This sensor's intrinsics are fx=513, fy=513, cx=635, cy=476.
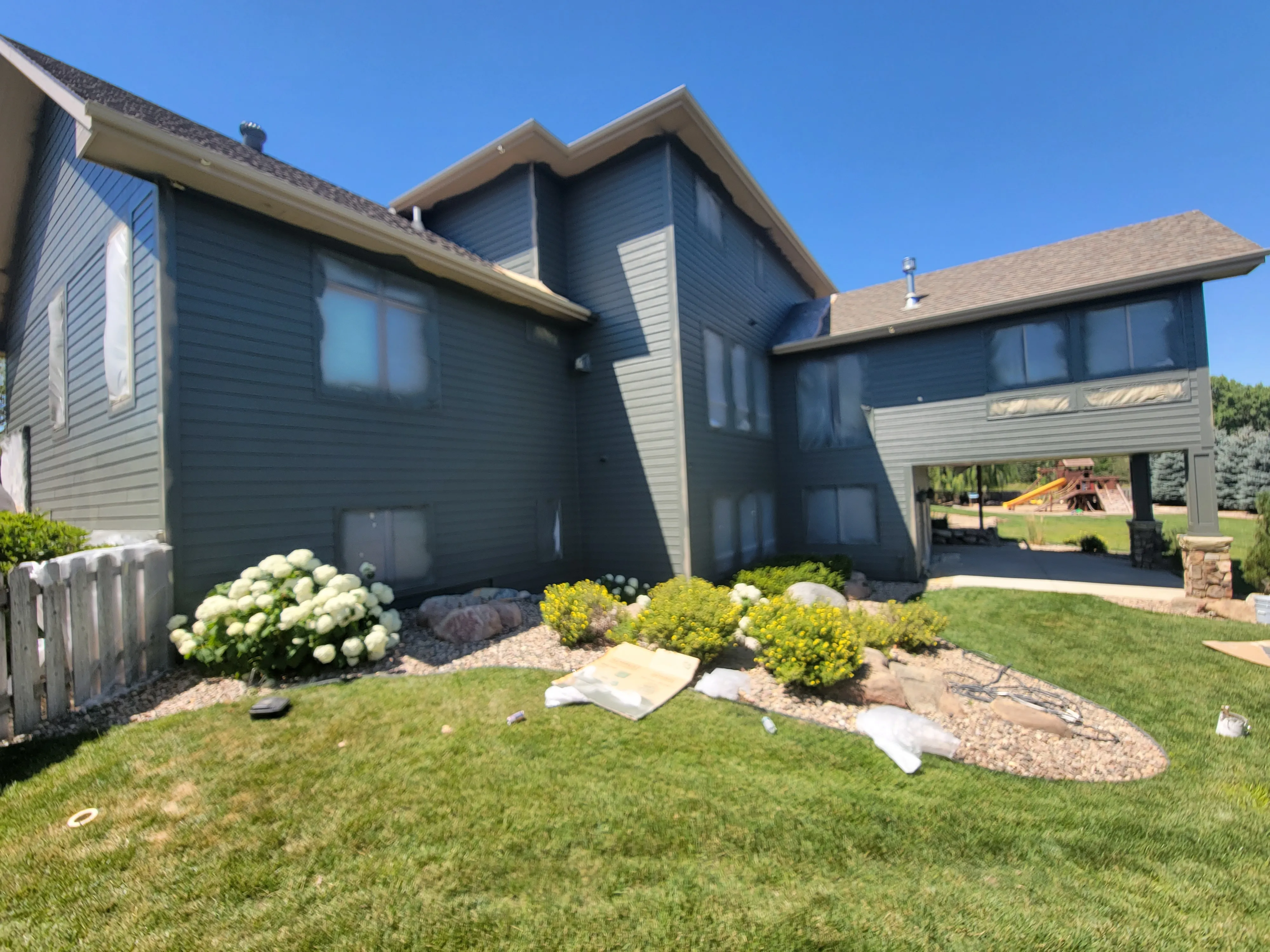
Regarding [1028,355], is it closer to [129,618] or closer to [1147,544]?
[1147,544]

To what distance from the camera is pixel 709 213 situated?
10484 mm

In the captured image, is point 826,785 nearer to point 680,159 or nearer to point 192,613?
point 192,613

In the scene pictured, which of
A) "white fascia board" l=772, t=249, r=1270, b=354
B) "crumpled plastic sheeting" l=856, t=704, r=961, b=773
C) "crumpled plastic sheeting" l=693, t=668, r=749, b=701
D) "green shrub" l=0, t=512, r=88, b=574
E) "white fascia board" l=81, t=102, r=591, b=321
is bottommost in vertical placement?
"crumpled plastic sheeting" l=856, t=704, r=961, b=773

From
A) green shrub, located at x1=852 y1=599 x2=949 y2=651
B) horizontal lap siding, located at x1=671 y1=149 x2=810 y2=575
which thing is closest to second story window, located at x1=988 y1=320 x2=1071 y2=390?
horizontal lap siding, located at x1=671 y1=149 x2=810 y2=575

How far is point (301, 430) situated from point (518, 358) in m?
3.74

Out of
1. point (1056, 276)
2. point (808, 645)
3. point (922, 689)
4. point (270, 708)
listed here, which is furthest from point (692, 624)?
point (1056, 276)

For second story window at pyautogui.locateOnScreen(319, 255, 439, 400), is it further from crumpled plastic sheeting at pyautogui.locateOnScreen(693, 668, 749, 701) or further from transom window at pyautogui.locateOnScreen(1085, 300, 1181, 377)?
transom window at pyautogui.locateOnScreen(1085, 300, 1181, 377)

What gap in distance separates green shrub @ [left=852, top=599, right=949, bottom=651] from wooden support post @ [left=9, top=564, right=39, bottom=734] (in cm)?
758

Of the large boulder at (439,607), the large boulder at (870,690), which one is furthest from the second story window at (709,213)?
the large boulder at (870,690)

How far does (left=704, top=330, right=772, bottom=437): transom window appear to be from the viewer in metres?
10.1

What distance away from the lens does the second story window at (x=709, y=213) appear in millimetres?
10141

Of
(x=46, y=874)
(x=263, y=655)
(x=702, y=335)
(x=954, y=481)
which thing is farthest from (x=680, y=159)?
(x=954, y=481)

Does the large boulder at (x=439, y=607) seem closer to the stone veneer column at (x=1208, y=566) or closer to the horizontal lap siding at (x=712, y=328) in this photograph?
the horizontal lap siding at (x=712, y=328)

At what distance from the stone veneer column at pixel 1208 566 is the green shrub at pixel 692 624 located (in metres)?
8.14
